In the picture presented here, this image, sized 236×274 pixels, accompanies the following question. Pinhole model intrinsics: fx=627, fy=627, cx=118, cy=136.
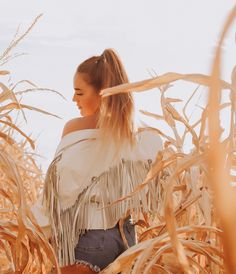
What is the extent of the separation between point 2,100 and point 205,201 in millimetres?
376

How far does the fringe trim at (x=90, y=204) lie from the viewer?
194cm

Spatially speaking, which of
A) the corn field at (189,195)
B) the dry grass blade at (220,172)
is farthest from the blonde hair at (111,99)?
the dry grass blade at (220,172)

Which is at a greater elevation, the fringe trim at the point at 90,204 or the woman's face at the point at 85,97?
the woman's face at the point at 85,97

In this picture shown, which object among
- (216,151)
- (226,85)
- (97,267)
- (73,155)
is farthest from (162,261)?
(73,155)

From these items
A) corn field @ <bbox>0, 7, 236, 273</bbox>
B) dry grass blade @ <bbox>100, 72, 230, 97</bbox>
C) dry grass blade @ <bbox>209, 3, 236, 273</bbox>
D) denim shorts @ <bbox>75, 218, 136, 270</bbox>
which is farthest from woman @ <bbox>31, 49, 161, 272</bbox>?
dry grass blade @ <bbox>209, 3, 236, 273</bbox>

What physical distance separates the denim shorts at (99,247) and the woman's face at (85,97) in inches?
17.1

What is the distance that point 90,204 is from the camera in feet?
6.55

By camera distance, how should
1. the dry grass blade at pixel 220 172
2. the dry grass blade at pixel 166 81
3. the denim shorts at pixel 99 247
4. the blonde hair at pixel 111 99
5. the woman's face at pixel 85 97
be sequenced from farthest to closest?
the woman's face at pixel 85 97 → the blonde hair at pixel 111 99 → the denim shorts at pixel 99 247 → the dry grass blade at pixel 166 81 → the dry grass blade at pixel 220 172

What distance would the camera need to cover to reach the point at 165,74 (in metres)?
0.46

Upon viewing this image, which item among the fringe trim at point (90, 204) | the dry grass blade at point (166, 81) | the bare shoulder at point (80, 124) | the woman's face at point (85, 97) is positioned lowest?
the fringe trim at point (90, 204)

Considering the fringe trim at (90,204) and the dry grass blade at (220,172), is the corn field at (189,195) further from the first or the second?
the fringe trim at (90,204)

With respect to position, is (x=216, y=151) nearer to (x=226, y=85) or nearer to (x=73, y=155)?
(x=226, y=85)

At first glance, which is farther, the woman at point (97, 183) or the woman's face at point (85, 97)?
the woman's face at point (85, 97)

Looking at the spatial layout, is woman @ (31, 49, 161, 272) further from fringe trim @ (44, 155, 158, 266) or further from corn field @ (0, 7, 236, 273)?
corn field @ (0, 7, 236, 273)
